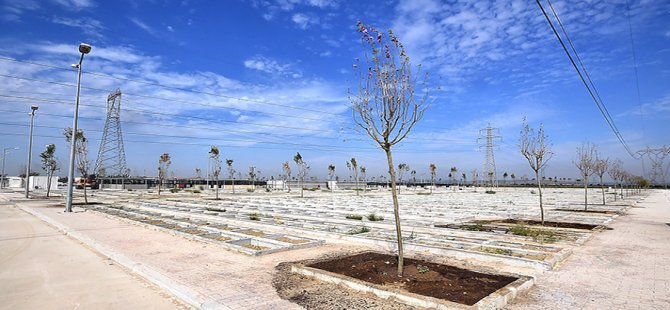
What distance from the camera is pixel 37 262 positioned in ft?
28.1

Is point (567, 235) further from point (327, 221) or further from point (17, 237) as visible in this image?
point (17, 237)

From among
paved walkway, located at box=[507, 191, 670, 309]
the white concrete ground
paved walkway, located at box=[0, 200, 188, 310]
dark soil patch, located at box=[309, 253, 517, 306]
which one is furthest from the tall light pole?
paved walkway, located at box=[507, 191, 670, 309]

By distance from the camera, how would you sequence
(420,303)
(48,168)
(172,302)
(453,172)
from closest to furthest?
(420,303)
(172,302)
(48,168)
(453,172)

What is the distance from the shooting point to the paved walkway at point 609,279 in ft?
19.0

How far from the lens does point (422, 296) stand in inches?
221

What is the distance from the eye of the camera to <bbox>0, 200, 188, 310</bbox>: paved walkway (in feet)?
19.1

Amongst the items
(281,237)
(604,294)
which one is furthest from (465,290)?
(281,237)

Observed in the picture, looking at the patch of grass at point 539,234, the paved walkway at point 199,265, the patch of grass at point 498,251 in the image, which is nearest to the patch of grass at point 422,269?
the paved walkway at point 199,265

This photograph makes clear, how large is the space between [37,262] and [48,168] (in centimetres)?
3794

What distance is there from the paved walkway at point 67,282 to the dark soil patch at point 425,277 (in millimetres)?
3307

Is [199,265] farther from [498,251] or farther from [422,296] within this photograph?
[498,251]

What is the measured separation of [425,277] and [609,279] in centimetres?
365

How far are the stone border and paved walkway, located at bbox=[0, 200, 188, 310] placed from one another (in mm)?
2573

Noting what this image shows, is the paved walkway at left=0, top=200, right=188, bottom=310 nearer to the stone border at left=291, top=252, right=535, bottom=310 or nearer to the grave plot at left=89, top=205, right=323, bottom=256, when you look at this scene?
the stone border at left=291, top=252, right=535, bottom=310
